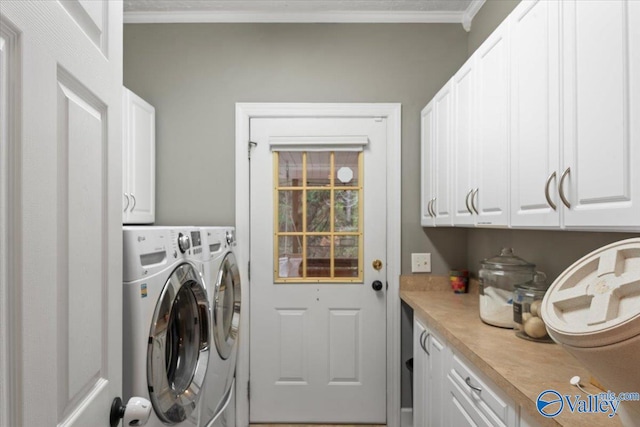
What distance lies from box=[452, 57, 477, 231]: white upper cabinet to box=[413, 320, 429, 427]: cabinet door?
0.62 meters

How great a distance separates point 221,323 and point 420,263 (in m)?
1.28

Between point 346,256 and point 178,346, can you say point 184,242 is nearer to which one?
point 178,346

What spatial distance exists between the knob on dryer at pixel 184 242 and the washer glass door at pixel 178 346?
0.21 ft

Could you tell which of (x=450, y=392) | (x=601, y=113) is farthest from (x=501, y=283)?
(x=601, y=113)

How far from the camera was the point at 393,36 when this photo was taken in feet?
8.04

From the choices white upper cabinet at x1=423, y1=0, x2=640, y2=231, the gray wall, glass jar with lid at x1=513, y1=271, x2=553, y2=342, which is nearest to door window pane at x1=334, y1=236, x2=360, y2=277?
the gray wall

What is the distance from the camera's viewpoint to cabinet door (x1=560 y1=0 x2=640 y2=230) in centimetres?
84

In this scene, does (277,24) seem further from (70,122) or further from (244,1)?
(70,122)

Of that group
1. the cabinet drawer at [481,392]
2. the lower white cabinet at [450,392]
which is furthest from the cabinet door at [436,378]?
the cabinet drawer at [481,392]

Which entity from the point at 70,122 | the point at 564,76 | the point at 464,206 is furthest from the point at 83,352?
the point at 464,206

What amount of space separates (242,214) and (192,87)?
2.90ft

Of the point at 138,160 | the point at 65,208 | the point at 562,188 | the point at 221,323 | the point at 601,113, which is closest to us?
the point at 65,208

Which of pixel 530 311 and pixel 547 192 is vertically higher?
pixel 547 192

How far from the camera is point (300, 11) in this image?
7.85 ft
